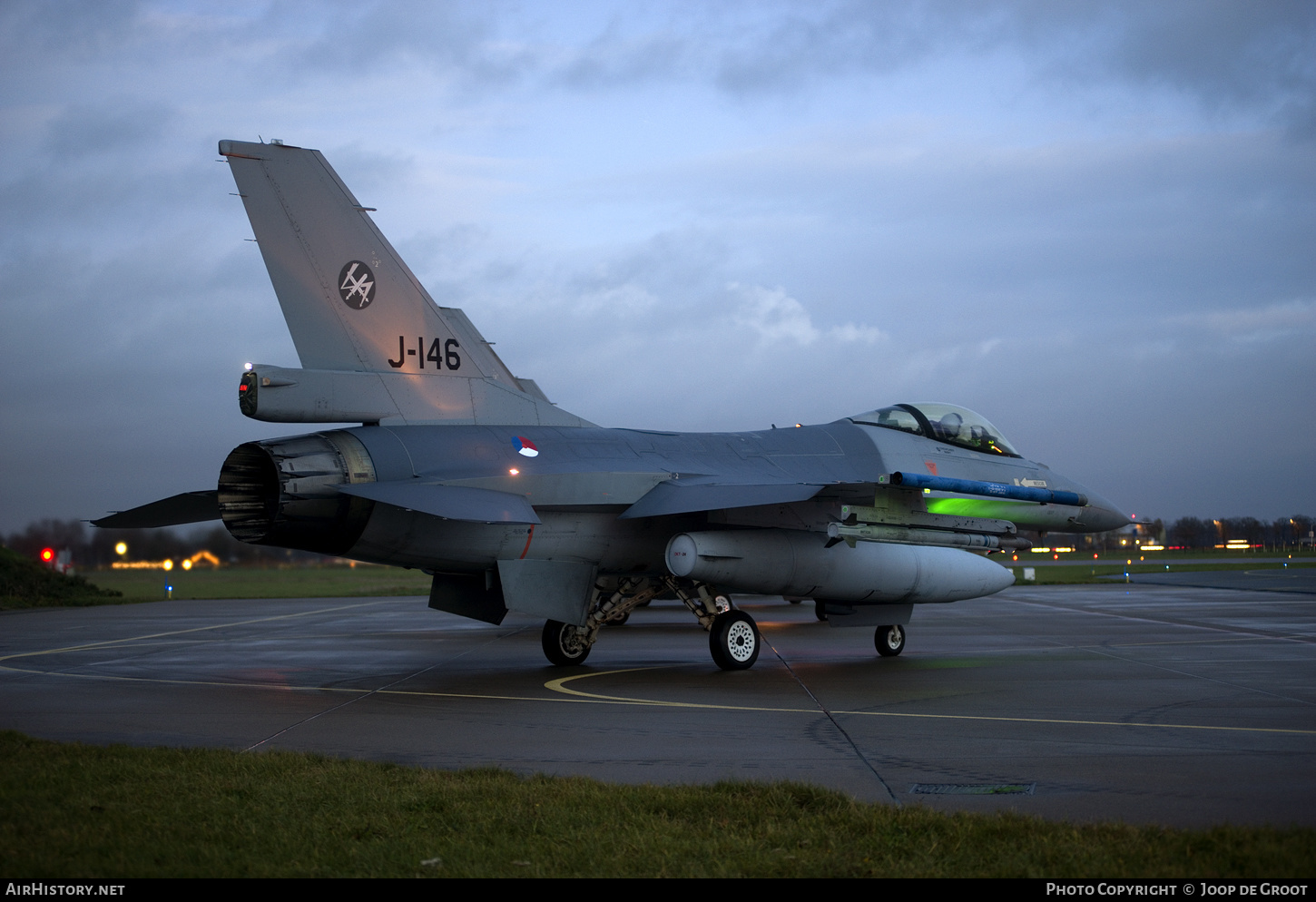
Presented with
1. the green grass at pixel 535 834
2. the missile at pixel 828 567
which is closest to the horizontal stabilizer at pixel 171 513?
the missile at pixel 828 567

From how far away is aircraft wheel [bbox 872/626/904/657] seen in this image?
50.2ft

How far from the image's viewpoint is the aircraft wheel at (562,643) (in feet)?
46.3

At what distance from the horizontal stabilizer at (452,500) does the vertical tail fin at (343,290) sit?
1293mm

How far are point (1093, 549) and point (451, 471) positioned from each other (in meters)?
77.5

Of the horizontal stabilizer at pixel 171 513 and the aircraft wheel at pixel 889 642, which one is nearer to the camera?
the horizontal stabilizer at pixel 171 513

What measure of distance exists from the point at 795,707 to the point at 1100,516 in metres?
9.10

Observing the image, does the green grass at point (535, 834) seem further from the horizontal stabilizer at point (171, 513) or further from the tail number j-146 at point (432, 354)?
the horizontal stabilizer at point (171, 513)

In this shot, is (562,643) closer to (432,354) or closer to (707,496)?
(707,496)

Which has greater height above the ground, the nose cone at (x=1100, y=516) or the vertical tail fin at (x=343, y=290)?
the vertical tail fin at (x=343, y=290)

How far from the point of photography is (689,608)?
14.1m

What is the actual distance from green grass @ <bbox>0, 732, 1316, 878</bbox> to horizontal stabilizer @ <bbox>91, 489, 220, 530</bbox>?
7.05 m
